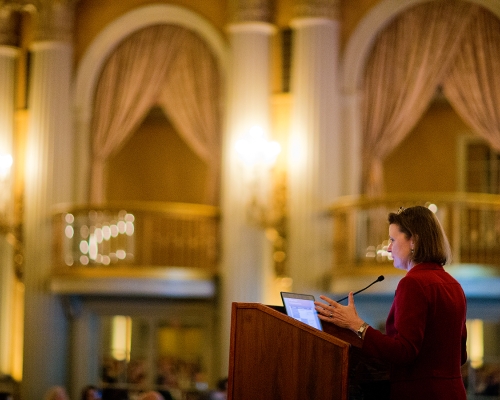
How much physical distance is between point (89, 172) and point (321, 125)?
3.58 m

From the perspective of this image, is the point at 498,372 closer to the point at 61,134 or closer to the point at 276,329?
the point at 61,134

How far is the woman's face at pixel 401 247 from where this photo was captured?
3.60 m

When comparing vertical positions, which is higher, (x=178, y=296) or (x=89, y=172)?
(x=89, y=172)

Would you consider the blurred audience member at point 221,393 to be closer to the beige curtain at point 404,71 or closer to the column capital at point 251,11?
the beige curtain at point 404,71

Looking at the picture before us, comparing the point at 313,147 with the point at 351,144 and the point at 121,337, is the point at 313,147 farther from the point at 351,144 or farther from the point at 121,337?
the point at 121,337

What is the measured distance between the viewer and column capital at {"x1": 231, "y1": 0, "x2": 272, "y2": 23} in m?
12.2

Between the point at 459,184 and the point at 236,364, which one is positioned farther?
the point at 459,184

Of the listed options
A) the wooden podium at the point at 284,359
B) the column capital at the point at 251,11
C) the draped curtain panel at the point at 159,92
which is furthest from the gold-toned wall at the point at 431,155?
the wooden podium at the point at 284,359

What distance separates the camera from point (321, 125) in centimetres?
1178

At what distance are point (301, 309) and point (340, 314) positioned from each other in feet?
0.49

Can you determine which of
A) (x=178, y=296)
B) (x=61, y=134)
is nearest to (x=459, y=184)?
(x=178, y=296)

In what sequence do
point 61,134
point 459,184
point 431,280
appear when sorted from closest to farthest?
point 431,280 → point 61,134 → point 459,184

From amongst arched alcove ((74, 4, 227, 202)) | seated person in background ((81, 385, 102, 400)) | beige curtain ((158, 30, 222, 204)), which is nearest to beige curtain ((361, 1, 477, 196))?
beige curtain ((158, 30, 222, 204))

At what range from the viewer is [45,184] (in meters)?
13.1
